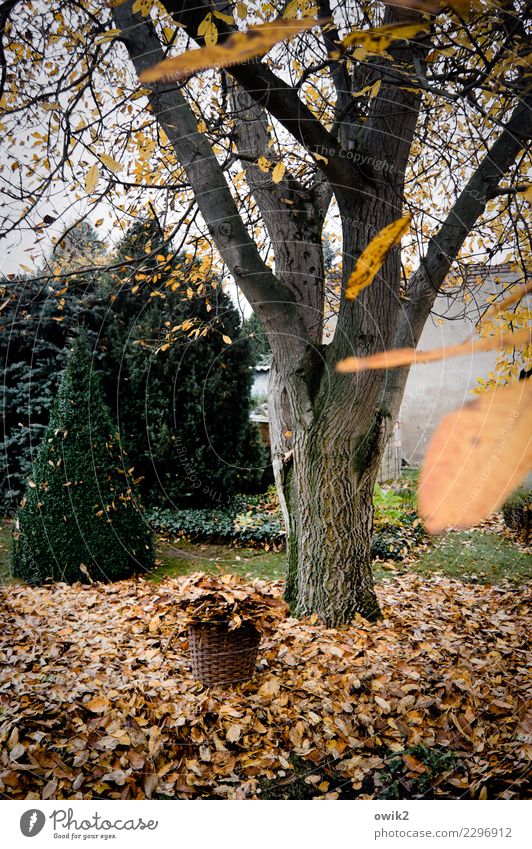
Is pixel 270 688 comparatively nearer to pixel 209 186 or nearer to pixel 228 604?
pixel 228 604

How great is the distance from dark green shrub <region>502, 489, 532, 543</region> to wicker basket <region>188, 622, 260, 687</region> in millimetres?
1004

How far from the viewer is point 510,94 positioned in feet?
5.21

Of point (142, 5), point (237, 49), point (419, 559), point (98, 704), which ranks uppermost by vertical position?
point (142, 5)

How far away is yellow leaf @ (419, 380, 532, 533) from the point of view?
1.47 m

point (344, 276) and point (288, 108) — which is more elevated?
point (288, 108)

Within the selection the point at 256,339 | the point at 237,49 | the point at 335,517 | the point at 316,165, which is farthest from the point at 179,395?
the point at 237,49

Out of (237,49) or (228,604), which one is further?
(228,604)

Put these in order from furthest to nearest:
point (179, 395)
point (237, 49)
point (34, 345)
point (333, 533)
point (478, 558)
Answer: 1. point (179, 395)
2. point (34, 345)
3. point (333, 533)
4. point (478, 558)
5. point (237, 49)

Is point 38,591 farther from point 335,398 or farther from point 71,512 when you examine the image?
point 335,398

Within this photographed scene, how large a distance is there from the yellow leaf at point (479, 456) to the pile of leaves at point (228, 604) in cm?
65

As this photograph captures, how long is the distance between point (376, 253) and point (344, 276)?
50 cm

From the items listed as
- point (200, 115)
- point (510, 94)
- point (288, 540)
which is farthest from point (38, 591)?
point (510, 94)

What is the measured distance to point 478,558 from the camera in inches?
82.3
